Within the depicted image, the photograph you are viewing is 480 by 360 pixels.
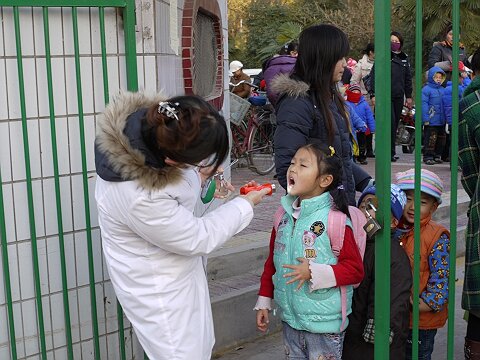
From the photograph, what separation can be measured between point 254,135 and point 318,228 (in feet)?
23.7

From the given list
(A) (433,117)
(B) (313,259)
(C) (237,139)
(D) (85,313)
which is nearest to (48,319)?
(D) (85,313)

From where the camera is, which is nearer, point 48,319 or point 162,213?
point 162,213

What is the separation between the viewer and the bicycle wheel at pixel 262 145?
10.0 m

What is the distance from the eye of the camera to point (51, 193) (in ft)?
11.1

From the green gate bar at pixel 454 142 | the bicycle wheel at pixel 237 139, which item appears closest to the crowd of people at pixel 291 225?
the green gate bar at pixel 454 142

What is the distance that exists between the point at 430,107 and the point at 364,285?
7.67m

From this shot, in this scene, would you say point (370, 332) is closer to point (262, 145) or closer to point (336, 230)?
point (336, 230)

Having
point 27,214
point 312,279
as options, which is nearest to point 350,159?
point 312,279

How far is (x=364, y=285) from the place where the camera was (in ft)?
10.4

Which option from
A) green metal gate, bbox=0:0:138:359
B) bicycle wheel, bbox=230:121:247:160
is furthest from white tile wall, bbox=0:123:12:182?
bicycle wheel, bbox=230:121:247:160

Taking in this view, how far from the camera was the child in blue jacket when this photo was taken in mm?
10469

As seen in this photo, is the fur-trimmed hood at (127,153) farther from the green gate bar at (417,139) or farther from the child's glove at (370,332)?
the child's glove at (370,332)

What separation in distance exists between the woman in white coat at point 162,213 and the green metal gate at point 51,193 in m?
0.64

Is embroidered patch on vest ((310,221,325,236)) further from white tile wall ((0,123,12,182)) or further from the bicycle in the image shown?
the bicycle
